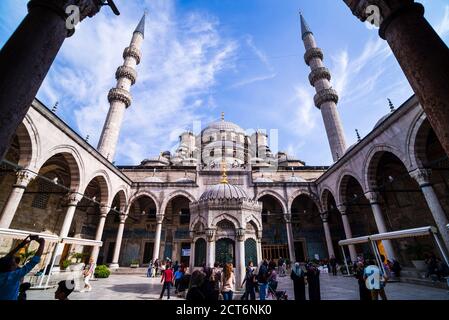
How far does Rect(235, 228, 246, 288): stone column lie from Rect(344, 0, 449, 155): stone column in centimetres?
682

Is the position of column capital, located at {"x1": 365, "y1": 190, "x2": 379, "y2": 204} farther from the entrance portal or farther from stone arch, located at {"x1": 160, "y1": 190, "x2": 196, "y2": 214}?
stone arch, located at {"x1": 160, "y1": 190, "x2": 196, "y2": 214}

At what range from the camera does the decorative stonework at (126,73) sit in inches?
933

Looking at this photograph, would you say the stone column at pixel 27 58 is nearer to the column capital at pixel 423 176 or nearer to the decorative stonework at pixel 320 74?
the column capital at pixel 423 176

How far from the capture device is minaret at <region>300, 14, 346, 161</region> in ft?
68.3

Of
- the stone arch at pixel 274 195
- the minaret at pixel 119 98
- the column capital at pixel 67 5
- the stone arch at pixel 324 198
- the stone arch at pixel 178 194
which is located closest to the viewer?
the column capital at pixel 67 5

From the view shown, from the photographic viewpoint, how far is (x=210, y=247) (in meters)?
7.95

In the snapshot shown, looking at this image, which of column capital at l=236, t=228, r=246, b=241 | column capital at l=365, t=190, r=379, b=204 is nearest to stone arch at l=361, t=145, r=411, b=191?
column capital at l=365, t=190, r=379, b=204

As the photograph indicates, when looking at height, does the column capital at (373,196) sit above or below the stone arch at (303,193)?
below

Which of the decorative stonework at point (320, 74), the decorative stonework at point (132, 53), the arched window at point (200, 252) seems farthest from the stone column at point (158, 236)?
the decorative stonework at point (320, 74)

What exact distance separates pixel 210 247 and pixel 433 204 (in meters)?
8.70

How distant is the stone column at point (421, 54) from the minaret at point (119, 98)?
20713 millimetres

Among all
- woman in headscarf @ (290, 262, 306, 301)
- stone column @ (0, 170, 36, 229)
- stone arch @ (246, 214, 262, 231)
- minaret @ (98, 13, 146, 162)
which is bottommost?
woman in headscarf @ (290, 262, 306, 301)

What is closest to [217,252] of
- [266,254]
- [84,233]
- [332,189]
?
[332,189]
